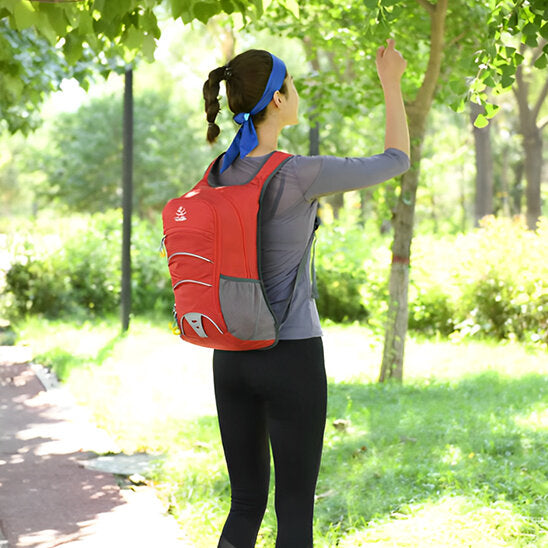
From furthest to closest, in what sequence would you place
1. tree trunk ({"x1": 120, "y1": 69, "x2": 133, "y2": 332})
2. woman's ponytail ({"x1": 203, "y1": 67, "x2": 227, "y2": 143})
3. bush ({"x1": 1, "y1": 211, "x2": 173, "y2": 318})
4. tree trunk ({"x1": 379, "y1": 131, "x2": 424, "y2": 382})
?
1. bush ({"x1": 1, "y1": 211, "x2": 173, "y2": 318})
2. tree trunk ({"x1": 120, "y1": 69, "x2": 133, "y2": 332})
3. tree trunk ({"x1": 379, "y1": 131, "x2": 424, "y2": 382})
4. woman's ponytail ({"x1": 203, "y1": 67, "x2": 227, "y2": 143})

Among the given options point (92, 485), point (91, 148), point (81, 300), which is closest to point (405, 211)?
point (92, 485)

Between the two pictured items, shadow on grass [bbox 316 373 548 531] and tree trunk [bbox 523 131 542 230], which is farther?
tree trunk [bbox 523 131 542 230]

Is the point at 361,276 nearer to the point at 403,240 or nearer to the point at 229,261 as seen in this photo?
the point at 403,240

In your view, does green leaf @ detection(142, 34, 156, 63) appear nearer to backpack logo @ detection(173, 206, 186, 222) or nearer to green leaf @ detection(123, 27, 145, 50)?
green leaf @ detection(123, 27, 145, 50)

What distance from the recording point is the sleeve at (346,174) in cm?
246

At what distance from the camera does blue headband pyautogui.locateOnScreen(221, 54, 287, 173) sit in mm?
2592

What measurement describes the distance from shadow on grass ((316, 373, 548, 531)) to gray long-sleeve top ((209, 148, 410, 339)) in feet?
6.62

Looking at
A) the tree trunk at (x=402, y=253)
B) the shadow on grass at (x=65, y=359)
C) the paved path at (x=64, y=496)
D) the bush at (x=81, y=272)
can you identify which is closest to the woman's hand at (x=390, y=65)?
the paved path at (x=64, y=496)

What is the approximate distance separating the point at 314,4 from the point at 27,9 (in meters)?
4.52

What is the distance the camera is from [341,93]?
791cm

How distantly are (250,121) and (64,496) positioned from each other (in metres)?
3.29

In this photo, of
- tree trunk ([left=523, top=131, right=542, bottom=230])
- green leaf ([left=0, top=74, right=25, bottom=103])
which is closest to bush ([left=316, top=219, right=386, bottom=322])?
tree trunk ([left=523, top=131, right=542, bottom=230])

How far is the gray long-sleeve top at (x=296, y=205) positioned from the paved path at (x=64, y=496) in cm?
218

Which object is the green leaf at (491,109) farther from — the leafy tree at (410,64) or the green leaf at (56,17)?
the leafy tree at (410,64)
